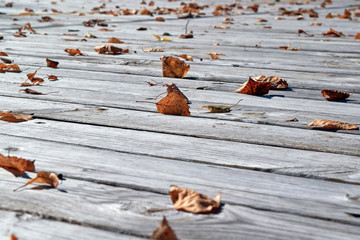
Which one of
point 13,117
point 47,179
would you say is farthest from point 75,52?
point 47,179

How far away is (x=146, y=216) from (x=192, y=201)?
114 mm

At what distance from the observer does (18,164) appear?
1.18m

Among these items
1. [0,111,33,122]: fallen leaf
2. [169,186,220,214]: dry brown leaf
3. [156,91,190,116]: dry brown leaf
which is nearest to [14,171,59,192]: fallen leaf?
[169,186,220,214]: dry brown leaf

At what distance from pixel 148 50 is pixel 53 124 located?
5.40ft

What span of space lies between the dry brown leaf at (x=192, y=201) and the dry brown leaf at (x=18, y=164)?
1.29ft

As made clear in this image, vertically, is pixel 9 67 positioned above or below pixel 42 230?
above

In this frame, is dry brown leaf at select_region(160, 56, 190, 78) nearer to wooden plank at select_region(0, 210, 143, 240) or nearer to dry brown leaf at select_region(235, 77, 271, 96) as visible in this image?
dry brown leaf at select_region(235, 77, 271, 96)

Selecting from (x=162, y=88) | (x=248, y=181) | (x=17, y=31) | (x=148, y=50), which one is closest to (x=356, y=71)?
(x=162, y=88)

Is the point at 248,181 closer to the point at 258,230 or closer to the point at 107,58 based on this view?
the point at 258,230

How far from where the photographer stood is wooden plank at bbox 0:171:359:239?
→ 923mm

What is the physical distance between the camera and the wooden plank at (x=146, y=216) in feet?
3.03

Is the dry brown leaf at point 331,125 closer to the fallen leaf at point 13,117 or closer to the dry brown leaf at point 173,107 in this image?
the dry brown leaf at point 173,107

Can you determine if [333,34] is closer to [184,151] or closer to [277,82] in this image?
[277,82]

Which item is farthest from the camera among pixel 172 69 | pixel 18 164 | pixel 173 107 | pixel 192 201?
pixel 172 69
